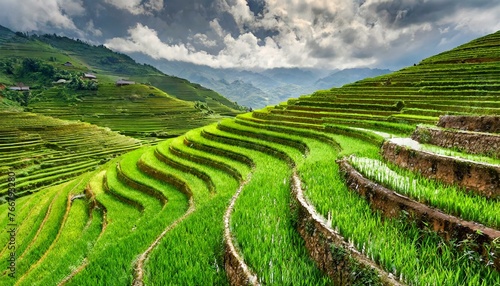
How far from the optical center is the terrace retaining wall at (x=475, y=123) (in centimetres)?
878

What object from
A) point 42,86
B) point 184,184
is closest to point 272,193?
point 184,184

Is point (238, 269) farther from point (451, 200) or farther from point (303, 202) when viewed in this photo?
point (451, 200)

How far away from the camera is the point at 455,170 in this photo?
5.47 metres

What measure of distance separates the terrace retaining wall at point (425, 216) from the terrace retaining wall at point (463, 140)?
3.80 metres

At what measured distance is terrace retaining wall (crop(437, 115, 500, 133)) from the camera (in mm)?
8781

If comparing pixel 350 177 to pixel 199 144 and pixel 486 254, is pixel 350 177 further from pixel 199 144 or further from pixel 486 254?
pixel 199 144

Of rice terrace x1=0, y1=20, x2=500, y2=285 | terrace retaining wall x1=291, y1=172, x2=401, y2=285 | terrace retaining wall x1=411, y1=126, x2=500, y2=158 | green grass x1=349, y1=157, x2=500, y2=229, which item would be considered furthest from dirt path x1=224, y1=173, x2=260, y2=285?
terrace retaining wall x1=411, y1=126, x2=500, y2=158

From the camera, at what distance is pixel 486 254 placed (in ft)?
10.1

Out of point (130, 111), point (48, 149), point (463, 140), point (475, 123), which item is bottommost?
point (48, 149)

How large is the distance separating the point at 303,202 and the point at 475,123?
8109mm

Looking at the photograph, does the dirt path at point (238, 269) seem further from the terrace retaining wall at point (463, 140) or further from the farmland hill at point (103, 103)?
the farmland hill at point (103, 103)

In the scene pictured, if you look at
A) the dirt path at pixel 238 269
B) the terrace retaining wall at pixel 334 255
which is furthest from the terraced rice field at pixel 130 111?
the terrace retaining wall at pixel 334 255

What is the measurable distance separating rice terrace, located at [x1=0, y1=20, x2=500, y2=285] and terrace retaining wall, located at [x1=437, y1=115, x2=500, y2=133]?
0.16 feet

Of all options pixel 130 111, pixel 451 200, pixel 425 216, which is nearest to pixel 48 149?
pixel 130 111
